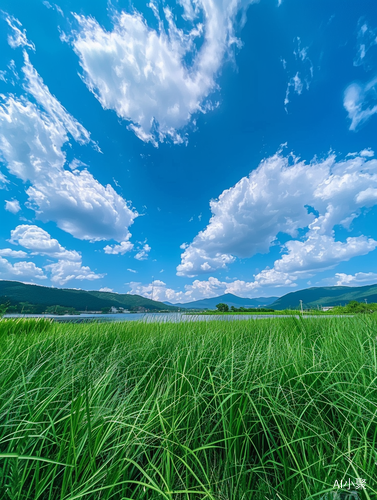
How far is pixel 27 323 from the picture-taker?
477 centimetres

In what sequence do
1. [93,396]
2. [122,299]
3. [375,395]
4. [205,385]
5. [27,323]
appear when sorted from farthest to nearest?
[122,299] < [27,323] < [205,385] < [375,395] < [93,396]

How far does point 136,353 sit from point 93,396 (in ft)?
3.45

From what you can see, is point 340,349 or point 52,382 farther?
point 340,349

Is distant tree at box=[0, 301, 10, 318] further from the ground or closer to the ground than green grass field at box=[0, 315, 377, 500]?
further from the ground

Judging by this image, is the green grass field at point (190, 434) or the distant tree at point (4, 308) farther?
the distant tree at point (4, 308)

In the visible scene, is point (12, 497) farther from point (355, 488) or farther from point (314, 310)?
point (314, 310)

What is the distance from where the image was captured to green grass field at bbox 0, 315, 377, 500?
3.11 ft

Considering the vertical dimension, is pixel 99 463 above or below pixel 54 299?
below

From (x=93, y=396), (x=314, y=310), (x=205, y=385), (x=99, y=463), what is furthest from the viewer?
(x=314, y=310)

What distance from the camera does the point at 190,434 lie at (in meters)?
1.30

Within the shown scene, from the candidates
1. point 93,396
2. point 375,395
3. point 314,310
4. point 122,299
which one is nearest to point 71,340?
point 93,396

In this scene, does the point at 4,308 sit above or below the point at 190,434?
above

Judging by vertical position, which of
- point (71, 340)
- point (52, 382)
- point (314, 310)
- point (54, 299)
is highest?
point (54, 299)

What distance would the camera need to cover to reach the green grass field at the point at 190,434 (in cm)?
95
